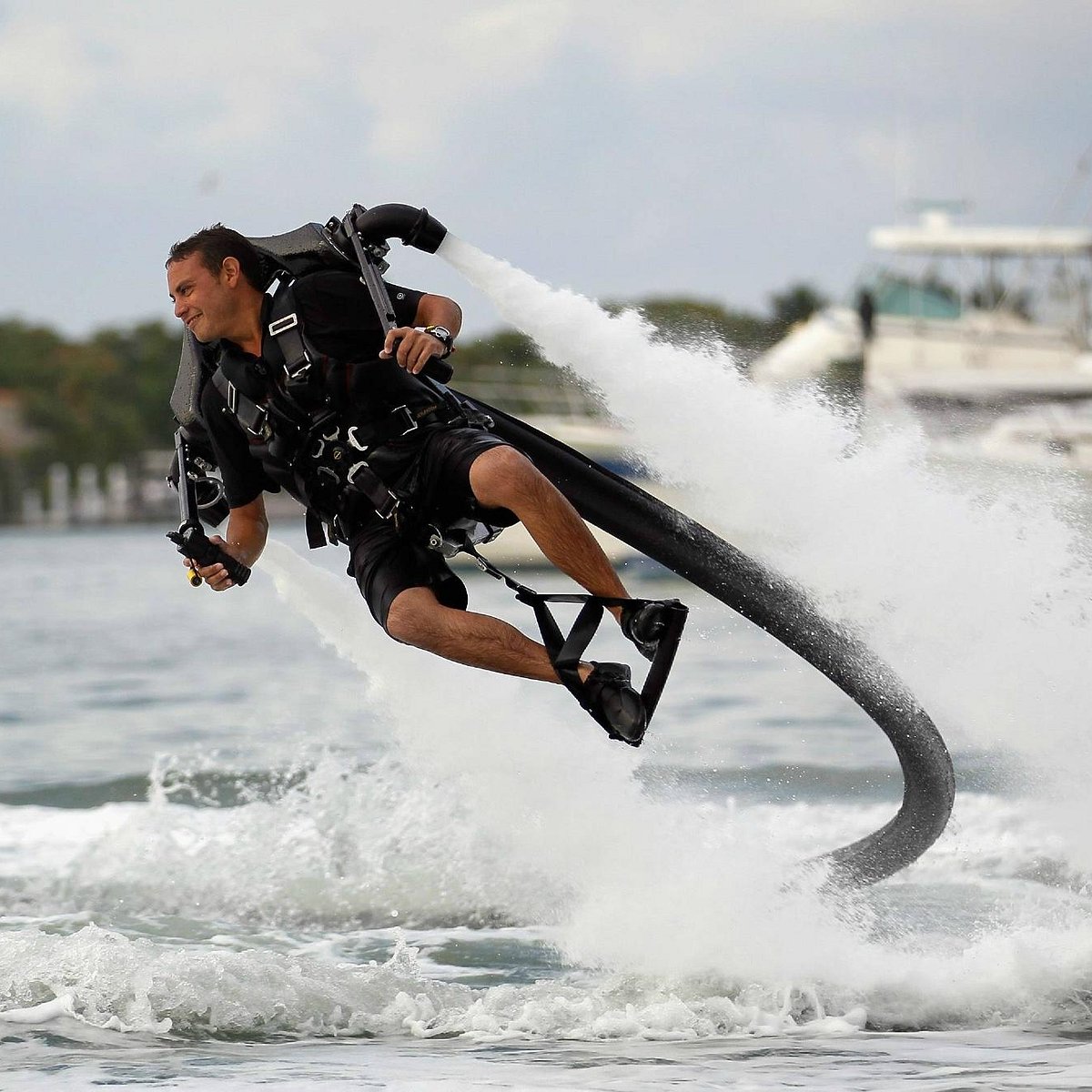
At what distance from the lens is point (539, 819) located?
651 centimetres

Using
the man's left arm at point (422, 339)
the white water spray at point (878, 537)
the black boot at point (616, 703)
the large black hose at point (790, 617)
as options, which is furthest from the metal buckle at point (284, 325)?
the black boot at point (616, 703)

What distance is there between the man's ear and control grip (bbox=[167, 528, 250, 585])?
31.6 inches

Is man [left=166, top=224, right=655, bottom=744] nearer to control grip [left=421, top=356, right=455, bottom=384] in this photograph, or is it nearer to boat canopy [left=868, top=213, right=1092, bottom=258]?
control grip [left=421, top=356, right=455, bottom=384]

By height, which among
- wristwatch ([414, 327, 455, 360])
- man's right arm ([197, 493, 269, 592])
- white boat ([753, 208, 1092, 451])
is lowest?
man's right arm ([197, 493, 269, 592])

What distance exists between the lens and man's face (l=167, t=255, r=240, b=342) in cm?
500

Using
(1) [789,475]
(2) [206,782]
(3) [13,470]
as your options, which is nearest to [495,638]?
(1) [789,475]

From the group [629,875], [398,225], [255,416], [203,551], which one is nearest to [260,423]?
[255,416]

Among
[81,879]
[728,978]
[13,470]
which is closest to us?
[728,978]

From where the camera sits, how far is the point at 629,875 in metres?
5.89

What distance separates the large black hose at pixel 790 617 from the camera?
5898mm

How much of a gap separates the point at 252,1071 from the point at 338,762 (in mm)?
3997

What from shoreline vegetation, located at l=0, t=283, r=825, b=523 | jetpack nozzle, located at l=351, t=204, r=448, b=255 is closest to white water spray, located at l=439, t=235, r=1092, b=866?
jetpack nozzle, located at l=351, t=204, r=448, b=255

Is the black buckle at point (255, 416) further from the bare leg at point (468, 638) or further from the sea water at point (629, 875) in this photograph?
the sea water at point (629, 875)

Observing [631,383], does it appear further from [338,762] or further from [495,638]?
[338,762]
